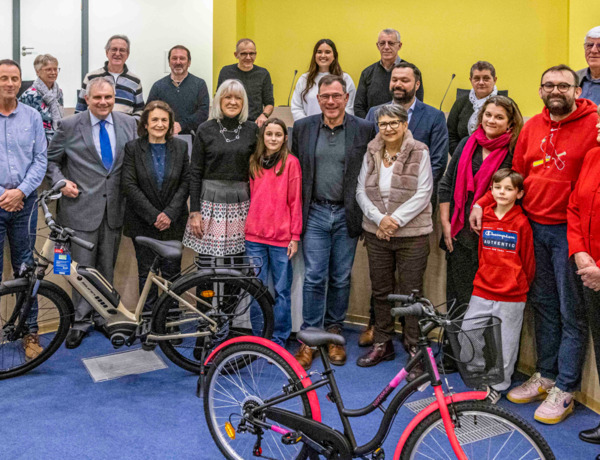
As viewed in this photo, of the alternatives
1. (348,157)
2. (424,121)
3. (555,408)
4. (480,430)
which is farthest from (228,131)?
(555,408)

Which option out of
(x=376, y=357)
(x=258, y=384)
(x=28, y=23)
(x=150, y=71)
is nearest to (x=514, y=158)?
(x=376, y=357)

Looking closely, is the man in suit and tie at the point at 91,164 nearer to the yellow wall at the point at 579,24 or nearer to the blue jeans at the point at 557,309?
the blue jeans at the point at 557,309

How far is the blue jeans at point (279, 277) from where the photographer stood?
346 cm

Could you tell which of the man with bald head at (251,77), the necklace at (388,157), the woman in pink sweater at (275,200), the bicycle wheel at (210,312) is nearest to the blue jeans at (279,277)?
the woman in pink sweater at (275,200)

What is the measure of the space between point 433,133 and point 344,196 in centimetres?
67

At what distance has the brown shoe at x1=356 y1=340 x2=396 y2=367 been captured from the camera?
3475 mm

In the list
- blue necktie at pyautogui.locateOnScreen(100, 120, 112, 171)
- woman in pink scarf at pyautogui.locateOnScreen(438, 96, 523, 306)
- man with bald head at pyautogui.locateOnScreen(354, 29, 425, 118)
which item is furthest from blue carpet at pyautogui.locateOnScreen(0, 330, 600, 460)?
man with bald head at pyautogui.locateOnScreen(354, 29, 425, 118)

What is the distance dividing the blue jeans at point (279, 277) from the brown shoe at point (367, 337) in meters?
0.54

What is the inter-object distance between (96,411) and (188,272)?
0.87 metres

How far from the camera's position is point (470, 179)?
312cm

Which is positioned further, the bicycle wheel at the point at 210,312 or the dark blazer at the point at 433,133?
the dark blazer at the point at 433,133

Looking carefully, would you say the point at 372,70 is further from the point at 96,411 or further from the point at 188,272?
the point at 96,411

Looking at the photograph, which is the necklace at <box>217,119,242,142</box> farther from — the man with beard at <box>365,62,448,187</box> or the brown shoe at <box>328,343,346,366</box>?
the brown shoe at <box>328,343,346,366</box>

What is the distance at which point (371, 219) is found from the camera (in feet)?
10.8
